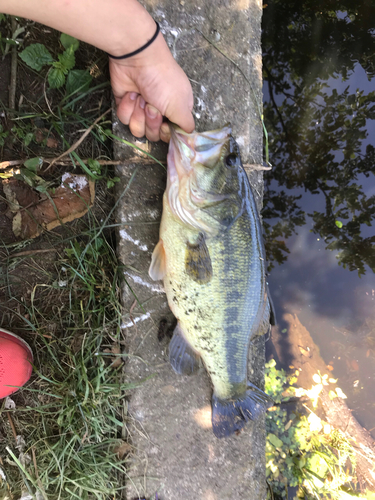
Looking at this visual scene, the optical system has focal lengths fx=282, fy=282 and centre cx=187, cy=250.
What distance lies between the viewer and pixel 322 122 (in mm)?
3188

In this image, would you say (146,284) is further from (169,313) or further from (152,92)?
(152,92)

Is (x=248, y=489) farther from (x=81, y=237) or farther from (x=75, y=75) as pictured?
(x=75, y=75)

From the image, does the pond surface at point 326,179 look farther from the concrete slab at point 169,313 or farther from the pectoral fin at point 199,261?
the pectoral fin at point 199,261

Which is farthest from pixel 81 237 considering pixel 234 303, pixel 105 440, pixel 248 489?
pixel 248 489

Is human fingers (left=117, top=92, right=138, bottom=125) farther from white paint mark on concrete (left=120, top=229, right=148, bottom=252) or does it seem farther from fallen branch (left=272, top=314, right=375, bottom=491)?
fallen branch (left=272, top=314, right=375, bottom=491)

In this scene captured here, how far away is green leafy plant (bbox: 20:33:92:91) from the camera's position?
196 cm

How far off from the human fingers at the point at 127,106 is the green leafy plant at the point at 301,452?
9.69ft

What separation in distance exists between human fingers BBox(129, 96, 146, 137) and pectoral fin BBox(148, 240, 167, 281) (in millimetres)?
817

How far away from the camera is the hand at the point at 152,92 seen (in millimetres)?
1697

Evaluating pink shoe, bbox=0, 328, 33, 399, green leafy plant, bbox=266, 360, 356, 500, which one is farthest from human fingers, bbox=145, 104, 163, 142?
green leafy plant, bbox=266, 360, 356, 500

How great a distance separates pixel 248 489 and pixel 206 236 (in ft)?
7.55

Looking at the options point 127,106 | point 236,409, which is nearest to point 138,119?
point 127,106

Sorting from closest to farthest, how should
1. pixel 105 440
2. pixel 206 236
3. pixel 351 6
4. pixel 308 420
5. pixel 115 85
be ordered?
pixel 206 236, pixel 115 85, pixel 105 440, pixel 351 6, pixel 308 420

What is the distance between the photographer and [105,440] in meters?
2.28
